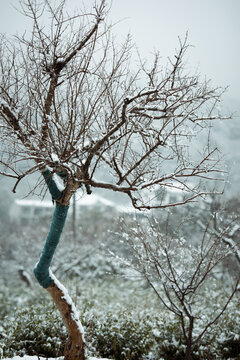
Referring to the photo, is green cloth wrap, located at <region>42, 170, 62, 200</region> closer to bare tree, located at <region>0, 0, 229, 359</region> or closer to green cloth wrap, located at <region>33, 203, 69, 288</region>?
bare tree, located at <region>0, 0, 229, 359</region>

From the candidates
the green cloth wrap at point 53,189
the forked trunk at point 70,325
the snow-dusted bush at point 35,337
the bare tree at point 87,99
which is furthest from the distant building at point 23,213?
the bare tree at point 87,99

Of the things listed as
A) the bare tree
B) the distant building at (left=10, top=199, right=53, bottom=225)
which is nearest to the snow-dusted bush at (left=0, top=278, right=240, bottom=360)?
the bare tree

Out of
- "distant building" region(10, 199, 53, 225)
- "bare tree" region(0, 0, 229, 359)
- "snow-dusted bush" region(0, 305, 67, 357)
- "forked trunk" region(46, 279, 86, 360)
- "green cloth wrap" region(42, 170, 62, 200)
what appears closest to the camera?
"bare tree" region(0, 0, 229, 359)

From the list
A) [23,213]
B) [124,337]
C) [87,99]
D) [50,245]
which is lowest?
[124,337]

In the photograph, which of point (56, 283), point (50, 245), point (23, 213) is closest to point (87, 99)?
point (50, 245)

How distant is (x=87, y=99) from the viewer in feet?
10.9

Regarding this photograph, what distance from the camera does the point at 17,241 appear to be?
48.1ft

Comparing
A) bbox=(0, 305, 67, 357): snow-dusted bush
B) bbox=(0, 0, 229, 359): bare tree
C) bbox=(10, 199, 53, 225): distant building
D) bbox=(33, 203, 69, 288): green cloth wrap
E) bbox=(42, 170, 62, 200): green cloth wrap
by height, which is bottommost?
bbox=(0, 305, 67, 357): snow-dusted bush

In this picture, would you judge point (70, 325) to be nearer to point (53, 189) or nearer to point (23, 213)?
point (53, 189)

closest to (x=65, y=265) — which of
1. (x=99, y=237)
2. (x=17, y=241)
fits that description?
(x=99, y=237)

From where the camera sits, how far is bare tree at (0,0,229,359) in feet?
10.5

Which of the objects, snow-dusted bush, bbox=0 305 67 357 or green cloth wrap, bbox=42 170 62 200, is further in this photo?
snow-dusted bush, bbox=0 305 67 357

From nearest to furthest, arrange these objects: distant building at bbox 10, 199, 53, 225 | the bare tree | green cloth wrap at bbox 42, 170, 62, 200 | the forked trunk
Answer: the bare tree
green cloth wrap at bbox 42, 170, 62, 200
the forked trunk
distant building at bbox 10, 199, 53, 225

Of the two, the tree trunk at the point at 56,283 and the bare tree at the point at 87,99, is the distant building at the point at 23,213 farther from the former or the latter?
the bare tree at the point at 87,99
